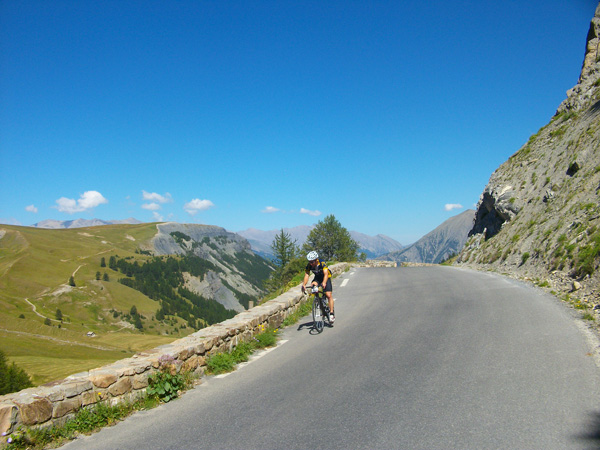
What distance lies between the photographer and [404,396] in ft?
17.3

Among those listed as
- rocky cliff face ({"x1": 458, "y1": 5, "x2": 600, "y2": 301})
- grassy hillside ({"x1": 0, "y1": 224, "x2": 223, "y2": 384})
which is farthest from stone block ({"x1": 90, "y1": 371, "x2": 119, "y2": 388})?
grassy hillside ({"x1": 0, "y1": 224, "x2": 223, "y2": 384})

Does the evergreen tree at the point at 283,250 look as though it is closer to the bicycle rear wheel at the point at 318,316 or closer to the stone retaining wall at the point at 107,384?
the bicycle rear wheel at the point at 318,316

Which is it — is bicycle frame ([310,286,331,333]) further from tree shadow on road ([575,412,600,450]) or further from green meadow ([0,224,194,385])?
green meadow ([0,224,194,385])

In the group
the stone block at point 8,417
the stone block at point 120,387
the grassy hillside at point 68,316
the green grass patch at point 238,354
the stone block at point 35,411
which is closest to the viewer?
the stone block at point 8,417

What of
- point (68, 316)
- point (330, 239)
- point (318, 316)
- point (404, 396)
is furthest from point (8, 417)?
point (68, 316)

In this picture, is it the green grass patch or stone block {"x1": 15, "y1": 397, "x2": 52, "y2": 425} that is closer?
stone block {"x1": 15, "y1": 397, "x2": 52, "y2": 425}

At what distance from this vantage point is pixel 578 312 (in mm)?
9062

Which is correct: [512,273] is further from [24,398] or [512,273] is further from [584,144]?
[24,398]

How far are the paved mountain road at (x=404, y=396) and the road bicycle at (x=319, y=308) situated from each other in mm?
673

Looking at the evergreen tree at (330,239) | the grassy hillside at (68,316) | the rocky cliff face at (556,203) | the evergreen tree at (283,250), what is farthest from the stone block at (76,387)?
the grassy hillside at (68,316)

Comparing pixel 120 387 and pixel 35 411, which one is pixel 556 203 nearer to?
pixel 120 387

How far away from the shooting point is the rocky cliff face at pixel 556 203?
44.7 ft

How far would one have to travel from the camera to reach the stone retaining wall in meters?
4.57

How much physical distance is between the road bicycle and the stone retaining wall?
215 centimetres
